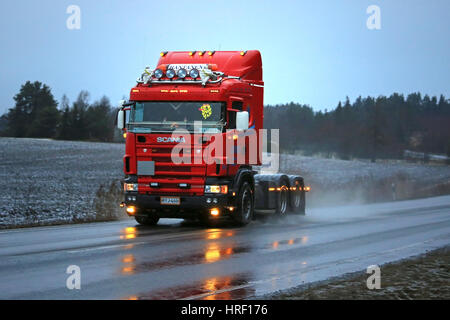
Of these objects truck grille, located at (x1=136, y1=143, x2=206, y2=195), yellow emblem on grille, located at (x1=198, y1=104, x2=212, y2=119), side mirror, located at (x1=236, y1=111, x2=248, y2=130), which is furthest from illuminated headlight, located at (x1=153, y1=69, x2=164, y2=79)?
side mirror, located at (x1=236, y1=111, x2=248, y2=130)

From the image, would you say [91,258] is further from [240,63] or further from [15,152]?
[15,152]

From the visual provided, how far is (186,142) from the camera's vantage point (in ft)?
56.7

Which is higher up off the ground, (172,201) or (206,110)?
(206,110)

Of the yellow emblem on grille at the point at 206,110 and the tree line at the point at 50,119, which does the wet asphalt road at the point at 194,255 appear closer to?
the yellow emblem on grille at the point at 206,110

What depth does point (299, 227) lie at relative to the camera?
63.5ft

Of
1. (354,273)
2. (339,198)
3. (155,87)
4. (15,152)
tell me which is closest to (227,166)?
(155,87)

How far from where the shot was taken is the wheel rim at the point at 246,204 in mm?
18922

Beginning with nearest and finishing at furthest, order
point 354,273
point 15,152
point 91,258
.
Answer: point 354,273, point 91,258, point 15,152

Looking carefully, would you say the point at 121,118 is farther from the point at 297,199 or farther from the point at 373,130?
the point at 373,130

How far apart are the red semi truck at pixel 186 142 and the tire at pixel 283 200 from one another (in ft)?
11.3

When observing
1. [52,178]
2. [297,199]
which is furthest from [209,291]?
[52,178]

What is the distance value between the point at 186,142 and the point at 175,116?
0.71 metres

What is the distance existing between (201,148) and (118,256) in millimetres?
5706

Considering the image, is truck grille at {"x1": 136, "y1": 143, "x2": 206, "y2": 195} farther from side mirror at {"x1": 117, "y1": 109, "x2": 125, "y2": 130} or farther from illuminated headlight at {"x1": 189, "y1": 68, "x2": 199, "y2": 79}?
illuminated headlight at {"x1": 189, "y1": 68, "x2": 199, "y2": 79}
